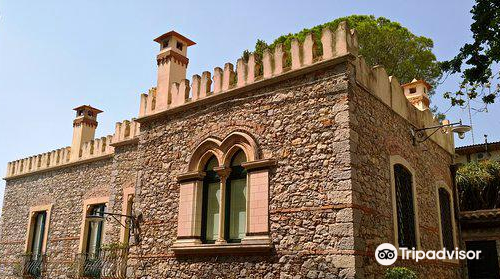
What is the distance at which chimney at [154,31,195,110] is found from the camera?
11.2m

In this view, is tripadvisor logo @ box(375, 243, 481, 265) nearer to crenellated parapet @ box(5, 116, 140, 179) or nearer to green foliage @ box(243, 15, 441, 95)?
crenellated parapet @ box(5, 116, 140, 179)

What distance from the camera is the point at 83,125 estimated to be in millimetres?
17500

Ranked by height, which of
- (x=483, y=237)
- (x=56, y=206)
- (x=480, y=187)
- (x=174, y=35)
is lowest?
(x=483, y=237)

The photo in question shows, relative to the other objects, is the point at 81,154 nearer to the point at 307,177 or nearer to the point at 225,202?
the point at 225,202

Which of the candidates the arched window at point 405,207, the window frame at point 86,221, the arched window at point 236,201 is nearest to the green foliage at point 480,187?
the arched window at point 405,207

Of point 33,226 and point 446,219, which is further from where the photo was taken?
point 33,226

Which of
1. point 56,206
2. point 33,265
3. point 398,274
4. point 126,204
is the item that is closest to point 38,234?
point 33,265

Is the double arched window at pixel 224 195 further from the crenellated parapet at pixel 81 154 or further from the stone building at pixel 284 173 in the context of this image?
the crenellated parapet at pixel 81 154

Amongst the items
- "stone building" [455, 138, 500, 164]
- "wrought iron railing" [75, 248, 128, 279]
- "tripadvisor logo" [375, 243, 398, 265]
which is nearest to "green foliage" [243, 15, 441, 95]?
"stone building" [455, 138, 500, 164]

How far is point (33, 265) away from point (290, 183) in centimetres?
1165

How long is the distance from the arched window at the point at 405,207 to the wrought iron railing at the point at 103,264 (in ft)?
21.3

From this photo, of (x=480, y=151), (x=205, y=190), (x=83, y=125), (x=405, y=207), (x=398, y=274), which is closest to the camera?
(x=398, y=274)

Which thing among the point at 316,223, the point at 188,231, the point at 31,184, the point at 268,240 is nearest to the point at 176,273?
the point at 188,231

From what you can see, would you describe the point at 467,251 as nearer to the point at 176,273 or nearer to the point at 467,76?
the point at 467,76
